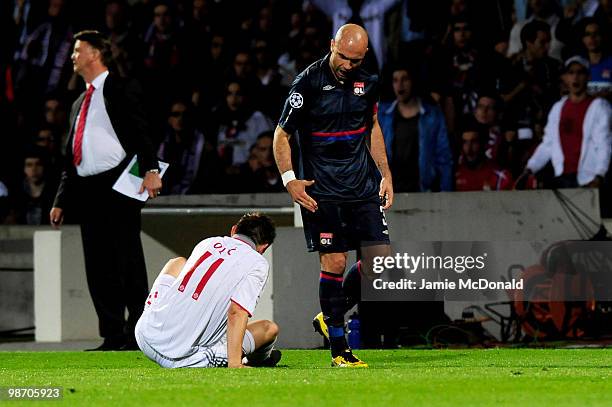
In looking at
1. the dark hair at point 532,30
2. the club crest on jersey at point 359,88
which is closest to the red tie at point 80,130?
the club crest on jersey at point 359,88

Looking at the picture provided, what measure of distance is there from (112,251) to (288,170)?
2931 millimetres

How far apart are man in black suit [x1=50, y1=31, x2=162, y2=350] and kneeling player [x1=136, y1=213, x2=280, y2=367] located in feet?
7.84

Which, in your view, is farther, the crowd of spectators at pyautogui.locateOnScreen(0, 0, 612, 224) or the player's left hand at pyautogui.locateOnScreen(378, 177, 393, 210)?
the crowd of spectators at pyautogui.locateOnScreen(0, 0, 612, 224)

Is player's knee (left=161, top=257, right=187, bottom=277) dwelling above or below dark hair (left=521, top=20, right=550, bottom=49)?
below

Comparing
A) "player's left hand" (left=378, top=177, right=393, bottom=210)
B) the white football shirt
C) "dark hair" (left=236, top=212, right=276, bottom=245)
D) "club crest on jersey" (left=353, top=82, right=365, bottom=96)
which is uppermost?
"club crest on jersey" (left=353, top=82, right=365, bottom=96)

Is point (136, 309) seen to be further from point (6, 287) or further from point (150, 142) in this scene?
point (6, 287)

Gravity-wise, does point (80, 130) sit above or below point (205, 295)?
above

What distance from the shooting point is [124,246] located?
10.5 m

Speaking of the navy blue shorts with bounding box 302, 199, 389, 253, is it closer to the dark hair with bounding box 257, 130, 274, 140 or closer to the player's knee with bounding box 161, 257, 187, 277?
the player's knee with bounding box 161, 257, 187, 277

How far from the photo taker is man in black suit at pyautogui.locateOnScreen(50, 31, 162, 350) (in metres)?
10.4

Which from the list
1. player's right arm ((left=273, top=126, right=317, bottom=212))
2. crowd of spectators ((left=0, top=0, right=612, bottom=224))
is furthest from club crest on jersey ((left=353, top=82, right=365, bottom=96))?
crowd of spectators ((left=0, top=0, right=612, bottom=224))

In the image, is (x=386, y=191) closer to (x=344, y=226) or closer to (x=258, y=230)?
(x=344, y=226)

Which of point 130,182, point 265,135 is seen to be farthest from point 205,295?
point 265,135

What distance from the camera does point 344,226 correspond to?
27.0ft
